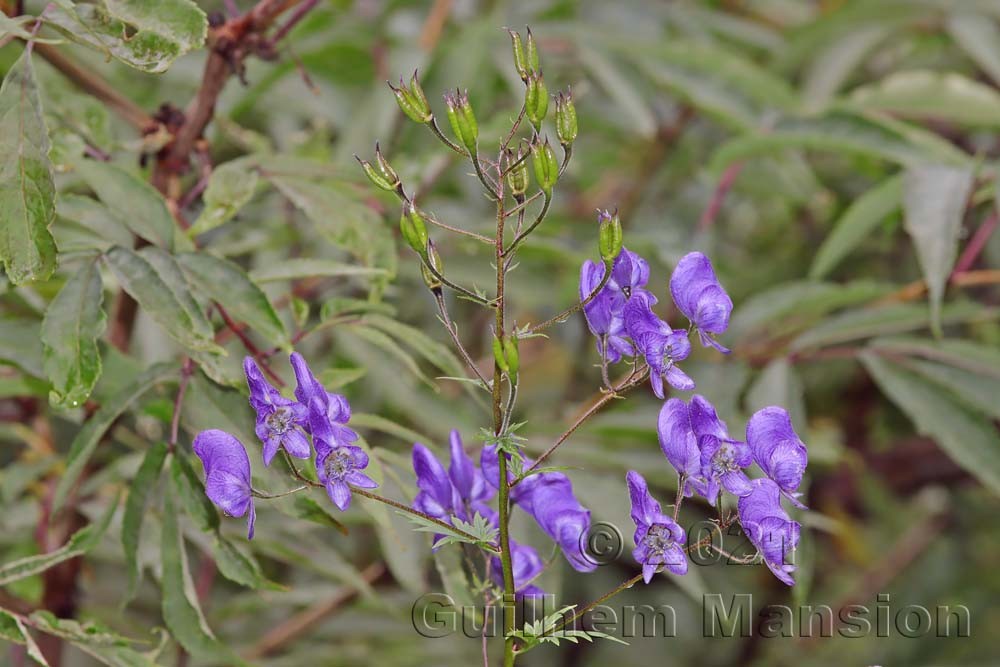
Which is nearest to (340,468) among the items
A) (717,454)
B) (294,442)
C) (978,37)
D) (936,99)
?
(294,442)

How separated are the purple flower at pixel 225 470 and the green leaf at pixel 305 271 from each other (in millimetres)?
254

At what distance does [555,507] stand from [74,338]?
388 millimetres

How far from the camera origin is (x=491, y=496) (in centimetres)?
89

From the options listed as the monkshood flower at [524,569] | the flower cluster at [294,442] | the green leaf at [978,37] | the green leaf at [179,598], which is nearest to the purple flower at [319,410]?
the flower cluster at [294,442]

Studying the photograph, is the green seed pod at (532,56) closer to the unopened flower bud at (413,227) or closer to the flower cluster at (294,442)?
the unopened flower bud at (413,227)

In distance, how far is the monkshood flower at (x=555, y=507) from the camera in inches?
33.1

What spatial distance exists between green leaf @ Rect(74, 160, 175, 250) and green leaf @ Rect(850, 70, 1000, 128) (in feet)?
3.32

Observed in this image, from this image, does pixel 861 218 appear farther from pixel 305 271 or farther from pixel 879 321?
pixel 305 271

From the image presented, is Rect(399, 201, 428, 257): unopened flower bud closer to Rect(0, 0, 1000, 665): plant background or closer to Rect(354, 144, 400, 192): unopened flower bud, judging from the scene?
Rect(354, 144, 400, 192): unopened flower bud

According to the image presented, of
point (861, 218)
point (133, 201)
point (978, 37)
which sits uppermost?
point (978, 37)

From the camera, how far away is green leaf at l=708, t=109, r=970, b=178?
1.36 meters

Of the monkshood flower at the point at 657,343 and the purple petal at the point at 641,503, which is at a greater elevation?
the monkshood flower at the point at 657,343

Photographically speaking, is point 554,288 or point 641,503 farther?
point 554,288

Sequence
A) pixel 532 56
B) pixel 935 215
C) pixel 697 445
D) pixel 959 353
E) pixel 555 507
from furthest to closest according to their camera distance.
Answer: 1. pixel 959 353
2. pixel 935 215
3. pixel 555 507
4. pixel 697 445
5. pixel 532 56
